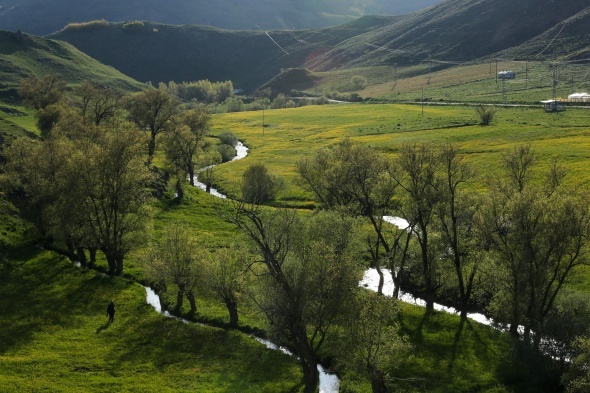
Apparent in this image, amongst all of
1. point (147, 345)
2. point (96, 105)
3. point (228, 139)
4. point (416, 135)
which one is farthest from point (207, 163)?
point (147, 345)

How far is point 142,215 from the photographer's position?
64250 mm

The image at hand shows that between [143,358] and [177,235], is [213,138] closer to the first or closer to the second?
[177,235]

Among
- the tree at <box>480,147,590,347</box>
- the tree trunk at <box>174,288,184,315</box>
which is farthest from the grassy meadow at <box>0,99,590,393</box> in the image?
the tree at <box>480,147,590,347</box>

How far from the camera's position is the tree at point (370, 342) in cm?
3578

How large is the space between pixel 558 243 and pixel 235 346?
2604 cm

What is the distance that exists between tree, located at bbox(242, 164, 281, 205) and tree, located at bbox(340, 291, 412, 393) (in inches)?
1999

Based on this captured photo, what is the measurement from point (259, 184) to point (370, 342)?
5601cm

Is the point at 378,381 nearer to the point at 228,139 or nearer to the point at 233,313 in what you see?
the point at 233,313

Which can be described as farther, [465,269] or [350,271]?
[465,269]

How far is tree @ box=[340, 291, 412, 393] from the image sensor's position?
35.8 m

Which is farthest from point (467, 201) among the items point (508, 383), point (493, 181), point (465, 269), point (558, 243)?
point (508, 383)

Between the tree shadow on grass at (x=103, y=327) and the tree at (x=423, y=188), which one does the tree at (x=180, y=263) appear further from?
the tree at (x=423, y=188)

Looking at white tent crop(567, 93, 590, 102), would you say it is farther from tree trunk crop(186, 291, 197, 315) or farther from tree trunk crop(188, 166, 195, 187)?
tree trunk crop(186, 291, 197, 315)

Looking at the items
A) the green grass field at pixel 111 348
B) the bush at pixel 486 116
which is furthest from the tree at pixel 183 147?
the bush at pixel 486 116
